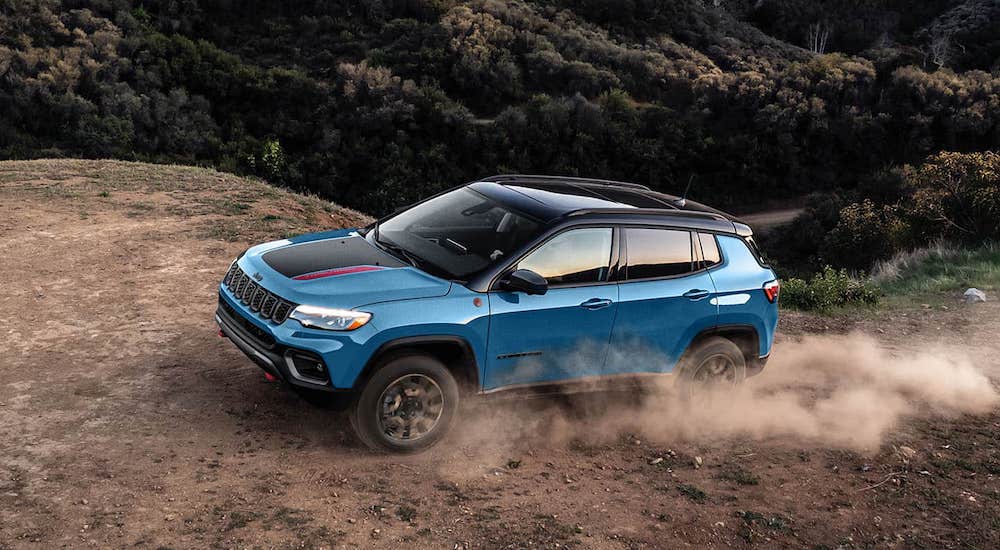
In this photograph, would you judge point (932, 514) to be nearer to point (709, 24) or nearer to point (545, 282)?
point (545, 282)

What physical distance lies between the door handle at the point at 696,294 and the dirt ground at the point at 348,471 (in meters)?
1.19

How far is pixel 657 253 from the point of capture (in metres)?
6.45

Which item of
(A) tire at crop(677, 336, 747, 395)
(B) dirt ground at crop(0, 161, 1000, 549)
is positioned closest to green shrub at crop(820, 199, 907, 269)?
(B) dirt ground at crop(0, 161, 1000, 549)

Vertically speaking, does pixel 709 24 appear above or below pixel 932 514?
above

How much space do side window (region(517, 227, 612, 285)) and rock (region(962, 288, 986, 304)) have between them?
8094mm

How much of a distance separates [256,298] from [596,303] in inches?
97.9

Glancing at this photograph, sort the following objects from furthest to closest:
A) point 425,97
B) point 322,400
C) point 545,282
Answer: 1. point 425,97
2. point 545,282
3. point 322,400

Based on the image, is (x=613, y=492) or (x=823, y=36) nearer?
(x=613, y=492)

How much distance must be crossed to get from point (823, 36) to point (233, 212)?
6260 cm

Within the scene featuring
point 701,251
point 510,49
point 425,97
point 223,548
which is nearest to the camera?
point 223,548

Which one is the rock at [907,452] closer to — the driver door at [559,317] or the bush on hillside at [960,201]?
the driver door at [559,317]

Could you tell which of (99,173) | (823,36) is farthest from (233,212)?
(823,36)

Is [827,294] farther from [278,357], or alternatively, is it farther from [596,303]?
[278,357]

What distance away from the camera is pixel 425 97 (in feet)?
140
